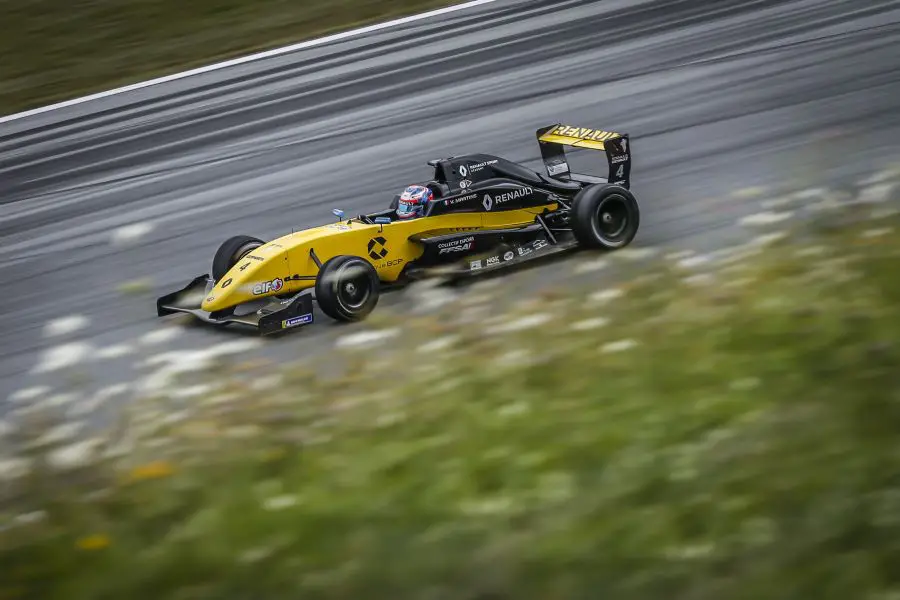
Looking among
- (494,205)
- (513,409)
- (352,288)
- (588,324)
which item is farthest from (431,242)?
(513,409)

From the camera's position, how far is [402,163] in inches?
584

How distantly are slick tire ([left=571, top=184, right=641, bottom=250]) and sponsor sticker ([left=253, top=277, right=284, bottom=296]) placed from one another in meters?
2.65

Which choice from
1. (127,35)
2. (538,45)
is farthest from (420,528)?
(127,35)

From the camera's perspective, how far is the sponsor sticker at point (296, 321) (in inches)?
362

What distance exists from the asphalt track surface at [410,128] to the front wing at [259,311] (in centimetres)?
17

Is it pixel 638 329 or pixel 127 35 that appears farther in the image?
pixel 127 35

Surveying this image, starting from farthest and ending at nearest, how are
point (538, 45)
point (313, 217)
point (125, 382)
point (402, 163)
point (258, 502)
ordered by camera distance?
point (538, 45) < point (402, 163) < point (313, 217) < point (125, 382) < point (258, 502)

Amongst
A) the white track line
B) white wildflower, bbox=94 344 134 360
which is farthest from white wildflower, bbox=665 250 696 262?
the white track line

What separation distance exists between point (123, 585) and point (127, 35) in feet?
66.7

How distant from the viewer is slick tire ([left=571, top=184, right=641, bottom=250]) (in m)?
10.4

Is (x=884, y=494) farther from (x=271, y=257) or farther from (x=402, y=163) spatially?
(x=402, y=163)

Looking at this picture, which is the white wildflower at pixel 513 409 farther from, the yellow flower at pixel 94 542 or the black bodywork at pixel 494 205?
the black bodywork at pixel 494 205

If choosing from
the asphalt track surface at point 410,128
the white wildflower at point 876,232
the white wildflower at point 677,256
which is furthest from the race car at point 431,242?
the white wildflower at point 876,232

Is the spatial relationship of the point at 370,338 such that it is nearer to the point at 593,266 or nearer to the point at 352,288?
the point at 593,266
